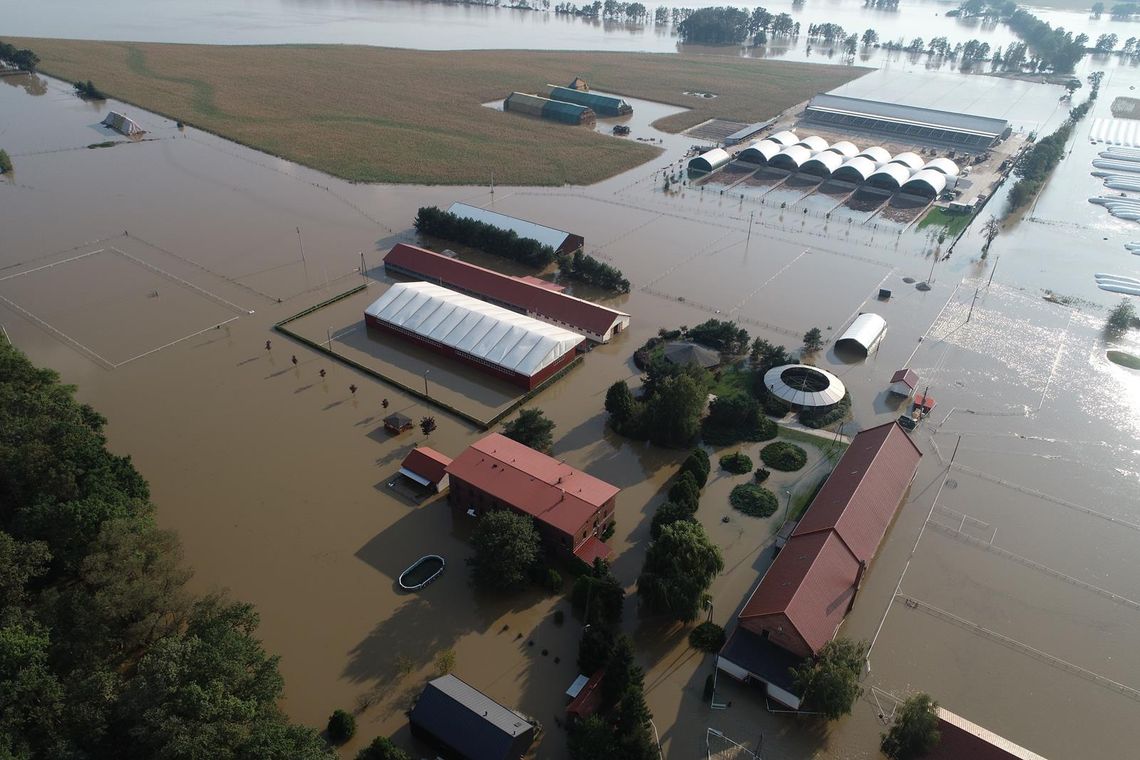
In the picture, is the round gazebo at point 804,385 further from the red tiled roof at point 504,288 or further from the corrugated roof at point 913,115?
the corrugated roof at point 913,115

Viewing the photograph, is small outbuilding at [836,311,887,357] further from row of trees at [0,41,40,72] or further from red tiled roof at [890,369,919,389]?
row of trees at [0,41,40,72]

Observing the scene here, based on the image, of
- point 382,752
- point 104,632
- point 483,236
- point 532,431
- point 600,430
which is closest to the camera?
point 382,752

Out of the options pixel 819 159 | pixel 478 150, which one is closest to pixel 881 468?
pixel 819 159

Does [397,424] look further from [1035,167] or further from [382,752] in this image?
[1035,167]

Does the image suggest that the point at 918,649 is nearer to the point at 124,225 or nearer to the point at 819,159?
the point at 819,159

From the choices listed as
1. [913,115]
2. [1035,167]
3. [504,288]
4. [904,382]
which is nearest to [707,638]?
[904,382]

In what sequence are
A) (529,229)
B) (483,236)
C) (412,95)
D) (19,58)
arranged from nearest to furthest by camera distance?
(483,236)
(529,229)
(412,95)
(19,58)
